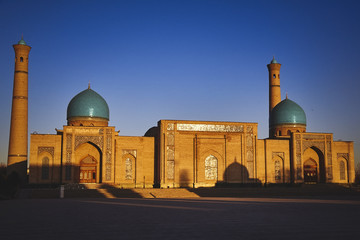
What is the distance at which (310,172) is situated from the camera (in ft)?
91.2

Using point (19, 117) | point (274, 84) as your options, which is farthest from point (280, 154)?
point (19, 117)

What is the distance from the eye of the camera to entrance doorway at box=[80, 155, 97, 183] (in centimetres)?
2423

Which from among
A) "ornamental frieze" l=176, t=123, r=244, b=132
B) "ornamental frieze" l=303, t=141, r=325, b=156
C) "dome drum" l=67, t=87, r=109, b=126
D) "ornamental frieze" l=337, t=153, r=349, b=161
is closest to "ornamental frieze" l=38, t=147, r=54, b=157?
"dome drum" l=67, t=87, r=109, b=126

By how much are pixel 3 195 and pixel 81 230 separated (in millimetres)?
10850

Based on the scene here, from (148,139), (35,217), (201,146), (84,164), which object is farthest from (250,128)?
(35,217)

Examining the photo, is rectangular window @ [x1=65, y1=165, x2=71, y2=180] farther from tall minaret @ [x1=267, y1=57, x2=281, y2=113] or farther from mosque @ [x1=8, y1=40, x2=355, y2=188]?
tall minaret @ [x1=267, y1=57, x2=281, y2=113]

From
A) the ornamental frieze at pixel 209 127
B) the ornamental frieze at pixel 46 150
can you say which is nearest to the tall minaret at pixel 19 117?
the ornamental frieze at pixel 46 150

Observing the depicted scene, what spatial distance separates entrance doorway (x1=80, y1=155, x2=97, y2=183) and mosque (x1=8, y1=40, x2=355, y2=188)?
61mm

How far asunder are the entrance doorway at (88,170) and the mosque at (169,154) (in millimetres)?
61

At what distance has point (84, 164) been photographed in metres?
24.3

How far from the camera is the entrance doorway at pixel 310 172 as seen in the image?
27.8 m

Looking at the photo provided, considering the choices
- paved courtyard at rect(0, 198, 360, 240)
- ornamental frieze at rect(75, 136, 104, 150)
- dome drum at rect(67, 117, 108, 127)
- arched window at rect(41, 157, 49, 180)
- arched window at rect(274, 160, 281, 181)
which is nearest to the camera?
paved courtyard at rect(0, 198, 360, 240)

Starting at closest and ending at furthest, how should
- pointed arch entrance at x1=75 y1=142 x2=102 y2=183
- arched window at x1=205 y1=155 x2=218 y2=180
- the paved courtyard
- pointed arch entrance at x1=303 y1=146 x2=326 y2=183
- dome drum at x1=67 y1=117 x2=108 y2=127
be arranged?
the paved courtyard < pointed arch entrance at x1=75 y1=142 x2=102 y2=183 < arched window at x1=205 y1=155 x2=218 y2=180 < dome drum at x1=67 y1=117 x2=108 y2=127 < pointed arch entrance at x1=303 y1=146 x2=326 y2=183

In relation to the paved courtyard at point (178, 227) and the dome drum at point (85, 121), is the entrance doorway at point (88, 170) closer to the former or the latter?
the dome drum at point (85, 121)
